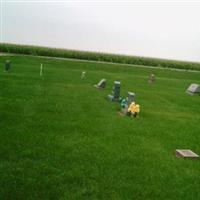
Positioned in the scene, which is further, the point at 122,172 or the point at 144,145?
the point at 144,145

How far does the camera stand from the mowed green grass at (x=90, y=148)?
717 centimetres

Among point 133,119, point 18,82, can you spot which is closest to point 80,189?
point 133,119

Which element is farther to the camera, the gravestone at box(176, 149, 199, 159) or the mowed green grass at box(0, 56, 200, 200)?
the gravestone at box(176, 149, 199, 159)

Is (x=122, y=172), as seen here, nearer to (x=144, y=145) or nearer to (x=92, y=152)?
(x=92, y=152)

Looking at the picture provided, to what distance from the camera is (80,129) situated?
38.0ft

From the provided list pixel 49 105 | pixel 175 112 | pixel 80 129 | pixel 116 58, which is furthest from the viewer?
pixel 116 58

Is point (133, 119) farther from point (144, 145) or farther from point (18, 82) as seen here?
point (18, 82)

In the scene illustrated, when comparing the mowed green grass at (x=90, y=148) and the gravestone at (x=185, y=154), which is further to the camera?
the gravestone at (x=185, y=154)

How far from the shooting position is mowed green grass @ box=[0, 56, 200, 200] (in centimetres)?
717

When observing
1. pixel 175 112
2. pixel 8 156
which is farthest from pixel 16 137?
pixel 175 112

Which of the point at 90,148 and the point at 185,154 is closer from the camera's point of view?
the point at 90,148

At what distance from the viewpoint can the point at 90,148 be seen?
9.65 m

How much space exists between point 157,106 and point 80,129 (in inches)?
A: 292

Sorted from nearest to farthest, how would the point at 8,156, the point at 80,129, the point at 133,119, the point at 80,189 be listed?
the point at 80,189 < the point at 8,156 < the point at 80,129 < the point at 133,119
